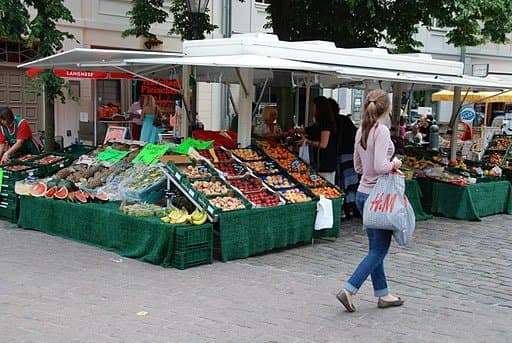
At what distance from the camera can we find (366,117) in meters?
5.13

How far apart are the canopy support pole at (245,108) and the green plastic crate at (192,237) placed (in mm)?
2365

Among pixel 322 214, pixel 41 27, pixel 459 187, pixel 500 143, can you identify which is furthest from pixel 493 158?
pixel 41 27

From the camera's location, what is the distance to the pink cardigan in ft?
16.4

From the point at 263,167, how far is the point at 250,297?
289cm

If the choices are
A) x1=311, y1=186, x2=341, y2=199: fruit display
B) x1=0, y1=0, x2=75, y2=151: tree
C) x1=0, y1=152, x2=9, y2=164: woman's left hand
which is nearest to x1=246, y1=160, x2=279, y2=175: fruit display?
x1=311, y1=186, x2=341, y2=199: fruit display

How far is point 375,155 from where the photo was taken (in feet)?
16.5

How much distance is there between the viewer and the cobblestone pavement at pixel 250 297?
4.83 metres

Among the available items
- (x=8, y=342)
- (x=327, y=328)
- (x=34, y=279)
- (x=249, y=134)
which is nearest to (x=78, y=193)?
(x=34, y=279)

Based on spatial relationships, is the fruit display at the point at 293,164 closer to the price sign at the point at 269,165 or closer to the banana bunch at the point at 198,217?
the price sign at the point at 269,165

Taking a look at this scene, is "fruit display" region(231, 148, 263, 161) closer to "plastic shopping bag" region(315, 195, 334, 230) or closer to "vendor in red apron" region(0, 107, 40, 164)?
"plastic shopping bag" region(315, 195, 334, 230)

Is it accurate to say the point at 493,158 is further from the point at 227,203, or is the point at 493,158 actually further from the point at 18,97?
the point at 18,97

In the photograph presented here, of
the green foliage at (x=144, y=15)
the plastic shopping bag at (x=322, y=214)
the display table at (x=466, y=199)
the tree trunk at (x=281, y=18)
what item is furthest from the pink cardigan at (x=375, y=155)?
the green foliage at (x=144, y=15)

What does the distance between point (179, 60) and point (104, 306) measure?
11.9 ft

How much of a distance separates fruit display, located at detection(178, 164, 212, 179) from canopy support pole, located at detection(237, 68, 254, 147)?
47.9 inches
